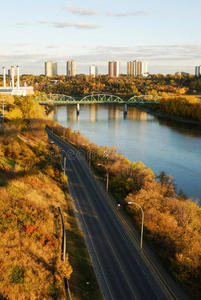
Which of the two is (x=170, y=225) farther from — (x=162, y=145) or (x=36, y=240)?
(x=162, y=145)

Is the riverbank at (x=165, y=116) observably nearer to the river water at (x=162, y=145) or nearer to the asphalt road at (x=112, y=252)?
the river water at (x=162, y=145)

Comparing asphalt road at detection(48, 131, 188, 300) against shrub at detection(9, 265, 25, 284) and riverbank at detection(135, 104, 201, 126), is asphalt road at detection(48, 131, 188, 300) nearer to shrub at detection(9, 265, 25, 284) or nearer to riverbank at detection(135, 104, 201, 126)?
shrub at detection(9, 265, 25, 284)

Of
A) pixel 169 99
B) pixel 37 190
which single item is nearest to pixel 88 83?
pixel 169 99

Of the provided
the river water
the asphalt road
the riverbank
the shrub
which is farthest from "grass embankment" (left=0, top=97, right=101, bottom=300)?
the riverbank

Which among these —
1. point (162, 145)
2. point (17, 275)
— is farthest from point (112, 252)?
point (162, 145)

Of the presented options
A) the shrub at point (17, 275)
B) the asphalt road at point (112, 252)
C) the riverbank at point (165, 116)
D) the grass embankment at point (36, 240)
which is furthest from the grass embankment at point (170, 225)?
the riverbank at point (165, 116)
